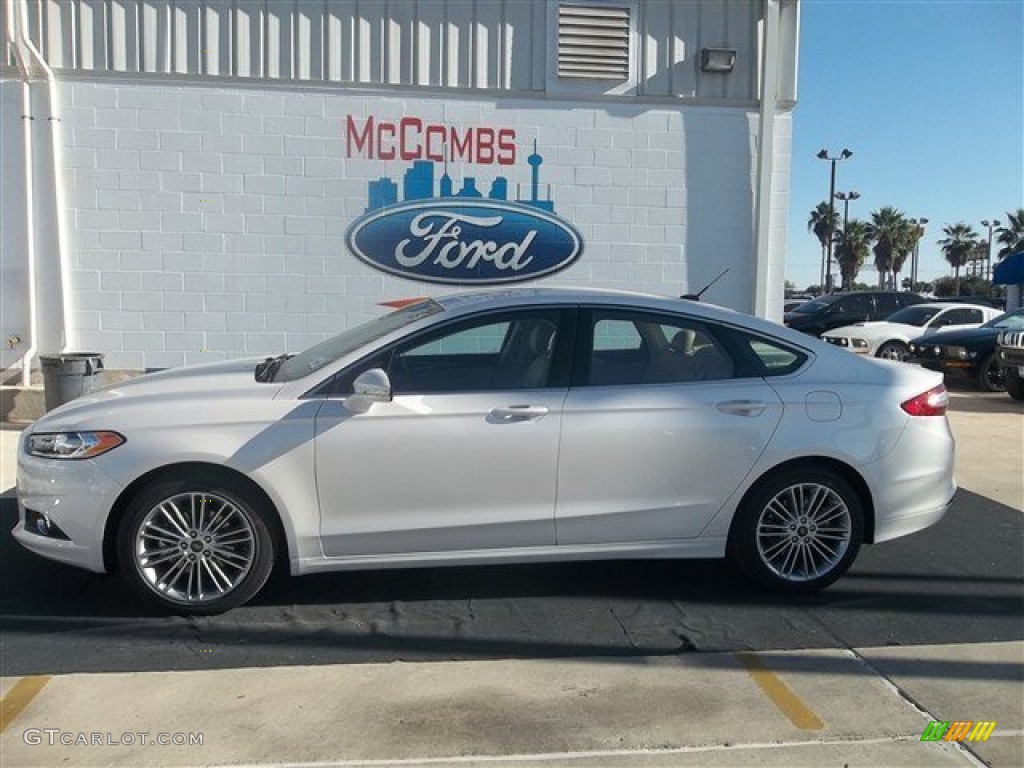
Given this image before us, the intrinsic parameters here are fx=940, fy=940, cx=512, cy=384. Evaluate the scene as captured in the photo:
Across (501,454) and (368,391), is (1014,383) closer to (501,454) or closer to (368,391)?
(501,454)

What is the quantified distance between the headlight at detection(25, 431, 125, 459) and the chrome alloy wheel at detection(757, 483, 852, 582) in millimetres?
3260

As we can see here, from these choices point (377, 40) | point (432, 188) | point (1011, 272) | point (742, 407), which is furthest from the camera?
point (1011, 272)

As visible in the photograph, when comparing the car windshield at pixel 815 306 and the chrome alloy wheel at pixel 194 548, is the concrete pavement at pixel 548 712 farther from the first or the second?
the car windshield at pixel 815 306

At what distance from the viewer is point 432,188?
1034cm

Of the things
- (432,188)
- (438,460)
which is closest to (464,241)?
(432,188)

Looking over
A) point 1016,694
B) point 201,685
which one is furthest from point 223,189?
point 1016,694

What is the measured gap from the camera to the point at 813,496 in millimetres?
4938

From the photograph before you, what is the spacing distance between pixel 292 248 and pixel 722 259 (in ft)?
15.9

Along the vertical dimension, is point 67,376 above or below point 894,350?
above

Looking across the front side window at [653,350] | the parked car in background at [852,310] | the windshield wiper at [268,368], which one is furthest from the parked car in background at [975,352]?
the windshield wiper at [268,368]

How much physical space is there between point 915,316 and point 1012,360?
4861mm

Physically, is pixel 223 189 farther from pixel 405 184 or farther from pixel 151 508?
pixel 151 508

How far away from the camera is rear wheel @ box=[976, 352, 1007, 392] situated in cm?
1460

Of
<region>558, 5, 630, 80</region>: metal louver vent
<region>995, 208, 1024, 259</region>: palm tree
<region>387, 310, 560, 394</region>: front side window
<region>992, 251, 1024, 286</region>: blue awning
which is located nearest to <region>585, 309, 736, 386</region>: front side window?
<region>387, 310, 560, 394</region>: front side window
